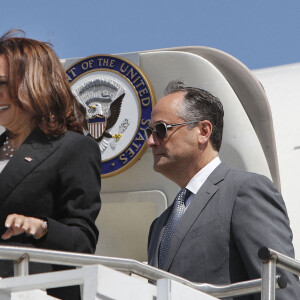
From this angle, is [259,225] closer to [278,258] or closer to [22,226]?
[278,258]

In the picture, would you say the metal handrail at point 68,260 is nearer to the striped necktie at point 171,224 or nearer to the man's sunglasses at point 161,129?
the striped necktie at point 171,224

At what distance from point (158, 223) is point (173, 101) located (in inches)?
27.1

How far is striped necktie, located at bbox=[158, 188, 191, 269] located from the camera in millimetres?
3789

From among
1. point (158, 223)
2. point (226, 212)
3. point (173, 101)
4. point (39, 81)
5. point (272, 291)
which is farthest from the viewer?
point (173, 101)

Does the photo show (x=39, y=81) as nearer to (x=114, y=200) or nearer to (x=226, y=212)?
(x=226, y=212)

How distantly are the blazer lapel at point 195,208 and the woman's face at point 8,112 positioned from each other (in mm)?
853

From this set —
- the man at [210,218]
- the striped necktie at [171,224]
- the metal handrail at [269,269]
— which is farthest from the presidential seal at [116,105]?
the metal handrail at [269,269]

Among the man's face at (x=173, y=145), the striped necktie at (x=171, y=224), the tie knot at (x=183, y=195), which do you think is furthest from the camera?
the man's face at (x=173, y=145)

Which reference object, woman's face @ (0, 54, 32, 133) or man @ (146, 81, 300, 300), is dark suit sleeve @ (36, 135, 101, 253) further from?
man @ (146, 81, 300, 300)

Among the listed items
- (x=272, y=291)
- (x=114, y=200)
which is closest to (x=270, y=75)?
(x=114, y=200)

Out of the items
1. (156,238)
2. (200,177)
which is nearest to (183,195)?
(200,177)

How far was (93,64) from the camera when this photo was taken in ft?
30.7

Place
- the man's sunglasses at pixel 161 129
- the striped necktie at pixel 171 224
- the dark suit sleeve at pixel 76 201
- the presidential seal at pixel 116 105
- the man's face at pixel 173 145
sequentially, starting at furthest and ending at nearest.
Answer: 1. the presidential seal at pixel 116 105
2. the man's sunglasses at pixel 161 129
3. the man's face at pixel 173 145
4. the striped necktie at pixel 171 224
5. the dark suit sleeve at pixel 76 201

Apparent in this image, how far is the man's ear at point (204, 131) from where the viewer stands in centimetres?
423
